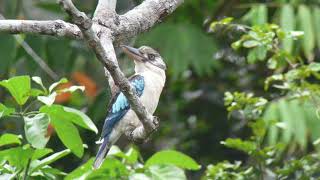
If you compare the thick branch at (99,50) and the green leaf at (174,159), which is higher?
the thick branch at (99,50)

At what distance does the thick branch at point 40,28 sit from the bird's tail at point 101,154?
42.0 inches

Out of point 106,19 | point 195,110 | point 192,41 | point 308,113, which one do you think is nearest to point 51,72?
point 192,41

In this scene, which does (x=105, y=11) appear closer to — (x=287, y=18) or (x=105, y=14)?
(x=105, y=14)

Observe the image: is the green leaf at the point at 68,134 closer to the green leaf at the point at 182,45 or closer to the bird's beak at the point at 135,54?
the bird's beak at the point at 135,54

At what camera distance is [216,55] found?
7312 mm

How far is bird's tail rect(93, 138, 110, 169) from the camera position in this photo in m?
4.14

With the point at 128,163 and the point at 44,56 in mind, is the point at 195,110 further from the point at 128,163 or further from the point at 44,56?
the point at 128,163

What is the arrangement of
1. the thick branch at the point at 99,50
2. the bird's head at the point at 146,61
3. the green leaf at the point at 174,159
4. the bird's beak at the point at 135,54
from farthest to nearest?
the bird's head at the point at 146,61 < the bird's beak at the point at 135,54 < the green leaf at the point at 174,159 < the thick branch at the point at 99,50

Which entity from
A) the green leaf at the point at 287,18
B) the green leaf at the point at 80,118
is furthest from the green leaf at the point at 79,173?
the green leaf at the point at 287,18

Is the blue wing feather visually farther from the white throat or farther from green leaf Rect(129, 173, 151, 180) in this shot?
green leaf Rect(129, 173, 151, 180)

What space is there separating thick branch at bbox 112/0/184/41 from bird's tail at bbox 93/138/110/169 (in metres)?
0.71

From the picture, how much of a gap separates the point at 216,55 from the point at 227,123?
24.1 inches

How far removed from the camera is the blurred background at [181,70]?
6.72 meters

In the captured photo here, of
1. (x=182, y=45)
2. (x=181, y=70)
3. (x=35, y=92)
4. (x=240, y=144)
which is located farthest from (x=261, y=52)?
(x=182, y=45)
